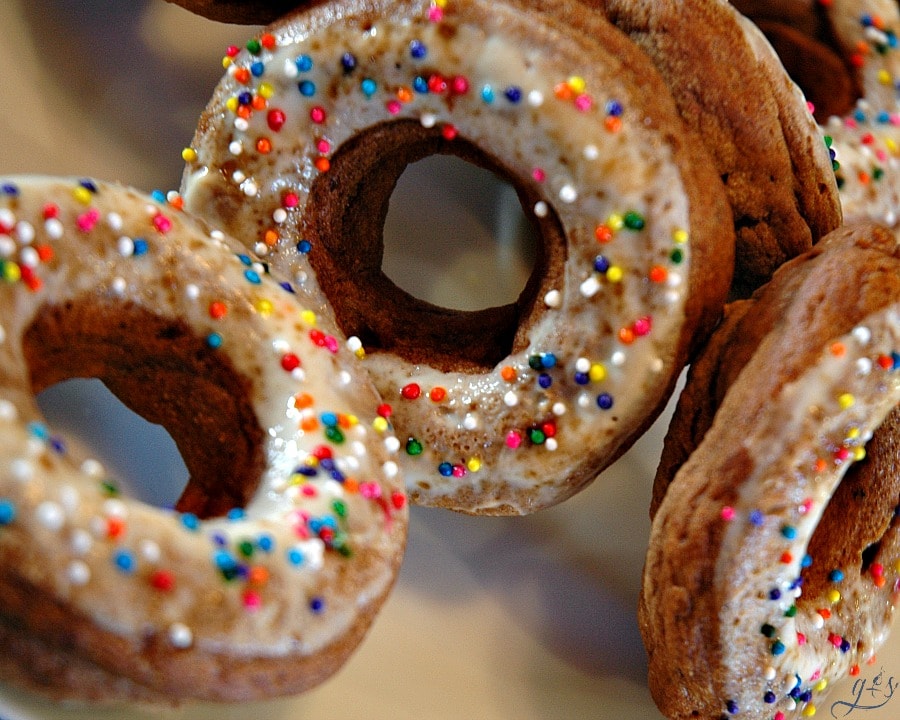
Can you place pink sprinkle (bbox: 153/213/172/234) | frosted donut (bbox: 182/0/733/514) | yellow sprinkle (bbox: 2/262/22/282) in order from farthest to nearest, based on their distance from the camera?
frosted donut (bbox: 182/0/733/514) → pink sprinkle (bbox: 153/213/172/234) → yellow sprinkle (bbox: 2/262/22/282)

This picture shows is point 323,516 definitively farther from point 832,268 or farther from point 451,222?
point 451,222

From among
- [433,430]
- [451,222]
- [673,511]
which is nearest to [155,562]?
[433,430]

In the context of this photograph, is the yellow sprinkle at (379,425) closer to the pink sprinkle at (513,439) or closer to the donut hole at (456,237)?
the pink sprinkle at (513,439)

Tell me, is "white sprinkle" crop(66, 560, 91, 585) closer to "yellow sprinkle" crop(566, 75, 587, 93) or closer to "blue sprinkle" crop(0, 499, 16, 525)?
"blue sprinkle" crop(0, 499, 16, 525)

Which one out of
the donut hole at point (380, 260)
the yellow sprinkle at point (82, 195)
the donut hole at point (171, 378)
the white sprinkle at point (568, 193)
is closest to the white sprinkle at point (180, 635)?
the donut hole at point (171, 378)

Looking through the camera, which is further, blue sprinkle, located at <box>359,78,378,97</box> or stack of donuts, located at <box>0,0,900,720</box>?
blue sprinkle, located at <box>359,78,378,97</box>

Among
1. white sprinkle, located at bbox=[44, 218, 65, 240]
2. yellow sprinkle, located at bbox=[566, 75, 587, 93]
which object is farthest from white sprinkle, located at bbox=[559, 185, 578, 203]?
white sprinkle, located at bbox=[44, 218, 65, 240]
